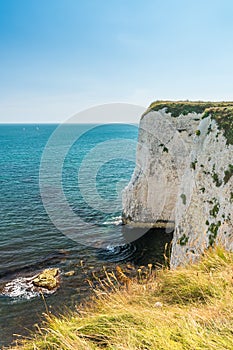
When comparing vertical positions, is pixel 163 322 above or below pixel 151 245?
above

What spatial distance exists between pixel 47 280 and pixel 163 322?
1783 centimetres

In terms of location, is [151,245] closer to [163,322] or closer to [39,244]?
[39,244]

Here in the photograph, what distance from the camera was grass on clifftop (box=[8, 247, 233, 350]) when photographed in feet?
13.5

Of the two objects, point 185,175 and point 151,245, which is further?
point 151,245

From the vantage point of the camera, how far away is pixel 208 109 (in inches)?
741

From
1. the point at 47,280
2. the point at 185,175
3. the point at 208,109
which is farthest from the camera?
the point at 47,280

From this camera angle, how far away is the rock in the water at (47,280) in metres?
20.6

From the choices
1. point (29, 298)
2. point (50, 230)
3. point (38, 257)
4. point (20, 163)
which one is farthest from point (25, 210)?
point (20, 163)

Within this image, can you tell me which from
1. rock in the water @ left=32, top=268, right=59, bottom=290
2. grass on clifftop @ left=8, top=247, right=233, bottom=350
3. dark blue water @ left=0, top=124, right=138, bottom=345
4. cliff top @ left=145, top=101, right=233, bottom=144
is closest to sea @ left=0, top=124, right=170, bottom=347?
dark blue water @ left=0, top=124, right=138, bottom=345

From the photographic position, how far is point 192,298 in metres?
5.91

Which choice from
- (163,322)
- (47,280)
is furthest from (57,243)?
(163,322)

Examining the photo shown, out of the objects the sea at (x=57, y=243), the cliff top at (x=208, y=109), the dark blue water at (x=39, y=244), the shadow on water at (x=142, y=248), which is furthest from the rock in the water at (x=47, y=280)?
the cliff top at (x=208, y=109)

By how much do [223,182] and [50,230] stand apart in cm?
1943

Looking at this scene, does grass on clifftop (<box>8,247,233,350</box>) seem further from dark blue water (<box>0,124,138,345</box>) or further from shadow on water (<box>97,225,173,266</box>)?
shadow on water (<box>97,225,173,266</box>)
